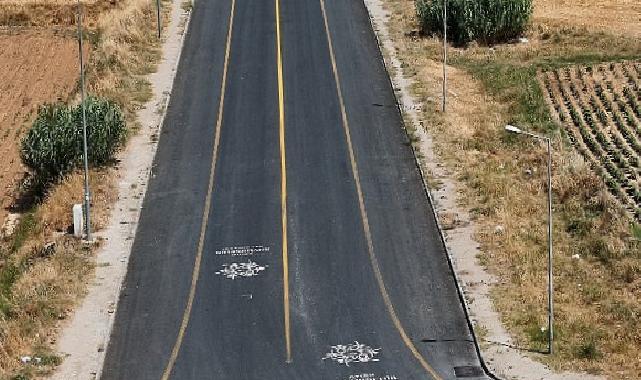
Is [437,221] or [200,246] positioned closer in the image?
[200,246]

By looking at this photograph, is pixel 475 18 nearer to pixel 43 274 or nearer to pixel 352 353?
pixel 43 274

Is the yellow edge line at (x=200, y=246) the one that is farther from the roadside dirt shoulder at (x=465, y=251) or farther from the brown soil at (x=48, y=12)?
the brown soil at (x=48, y=12)

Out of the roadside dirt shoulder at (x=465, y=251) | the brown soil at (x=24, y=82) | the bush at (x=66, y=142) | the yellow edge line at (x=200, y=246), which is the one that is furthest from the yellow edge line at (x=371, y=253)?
the brown soil at (x=24, y=82)

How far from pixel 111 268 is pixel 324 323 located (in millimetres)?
9521

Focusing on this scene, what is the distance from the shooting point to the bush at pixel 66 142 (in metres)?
62.1

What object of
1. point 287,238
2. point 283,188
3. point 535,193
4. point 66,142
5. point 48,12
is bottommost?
point 535,193

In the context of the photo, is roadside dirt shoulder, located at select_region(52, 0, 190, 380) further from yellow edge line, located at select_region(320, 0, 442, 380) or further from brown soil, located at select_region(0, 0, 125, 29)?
brown soil, located at select_region(0, 0, 125, 29)

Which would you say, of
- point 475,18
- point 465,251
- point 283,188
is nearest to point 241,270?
point 283,188

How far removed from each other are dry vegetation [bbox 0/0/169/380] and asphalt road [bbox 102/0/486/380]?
2.18m

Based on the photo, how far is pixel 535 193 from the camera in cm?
5938

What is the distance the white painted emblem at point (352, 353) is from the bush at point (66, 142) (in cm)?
2049

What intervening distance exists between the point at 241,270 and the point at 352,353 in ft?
26.0

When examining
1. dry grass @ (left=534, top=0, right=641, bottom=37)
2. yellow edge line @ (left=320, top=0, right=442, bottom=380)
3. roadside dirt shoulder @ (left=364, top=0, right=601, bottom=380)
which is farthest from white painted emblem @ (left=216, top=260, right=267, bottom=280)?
dry grass @ (left=534, top=0, right=641, bottom=37)

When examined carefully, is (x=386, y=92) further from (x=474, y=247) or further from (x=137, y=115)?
(x=474, y=247)
